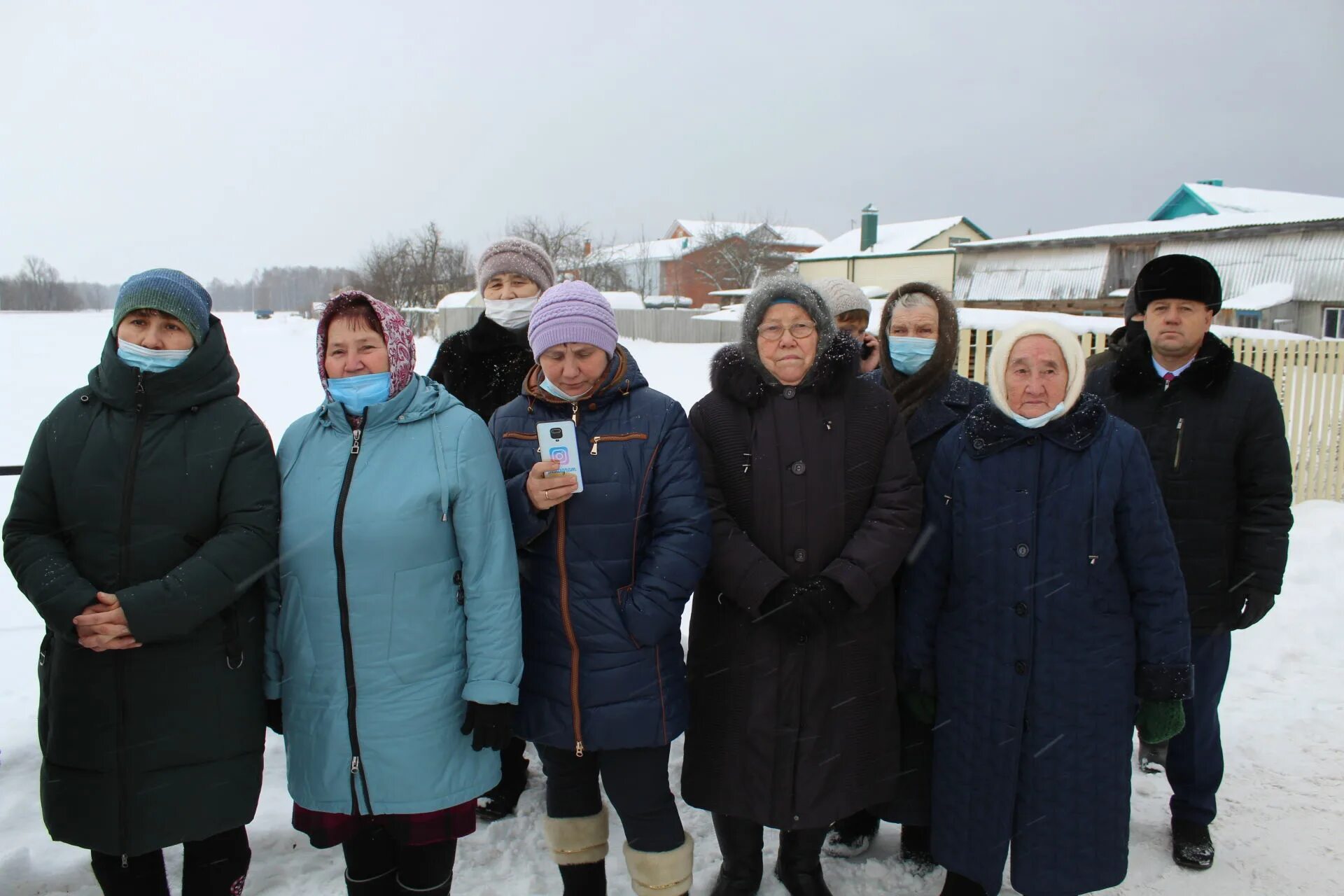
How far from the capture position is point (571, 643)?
247 cm

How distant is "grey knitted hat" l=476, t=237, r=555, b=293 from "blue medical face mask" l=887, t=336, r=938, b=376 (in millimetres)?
1605

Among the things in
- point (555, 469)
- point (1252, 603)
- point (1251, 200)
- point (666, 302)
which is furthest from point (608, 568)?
point (666, 302)

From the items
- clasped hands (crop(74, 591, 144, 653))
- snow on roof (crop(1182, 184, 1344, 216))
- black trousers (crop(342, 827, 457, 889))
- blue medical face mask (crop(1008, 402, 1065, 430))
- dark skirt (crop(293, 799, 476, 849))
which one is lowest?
black trousers (crop(342, 827, 457, 889))

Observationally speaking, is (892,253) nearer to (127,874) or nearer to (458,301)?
(458,301)

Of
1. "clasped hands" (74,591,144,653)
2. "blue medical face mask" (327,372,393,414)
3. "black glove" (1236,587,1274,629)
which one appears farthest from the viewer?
"black glove" (1236,587,1274,629)

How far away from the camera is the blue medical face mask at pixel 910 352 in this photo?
3.21 meters

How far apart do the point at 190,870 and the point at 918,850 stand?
2.57 meters

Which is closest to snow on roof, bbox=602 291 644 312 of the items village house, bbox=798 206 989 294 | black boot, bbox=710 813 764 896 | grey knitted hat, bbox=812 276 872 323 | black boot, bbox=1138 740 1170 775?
village house, bbox=798 206 989 294

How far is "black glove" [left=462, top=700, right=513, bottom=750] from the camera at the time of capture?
91.0 inches

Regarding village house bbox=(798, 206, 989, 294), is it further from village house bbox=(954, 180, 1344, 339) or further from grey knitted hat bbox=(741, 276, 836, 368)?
grey knitted hat bbox=(741, 276, 836, 368)

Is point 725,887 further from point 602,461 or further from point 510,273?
point 510,273

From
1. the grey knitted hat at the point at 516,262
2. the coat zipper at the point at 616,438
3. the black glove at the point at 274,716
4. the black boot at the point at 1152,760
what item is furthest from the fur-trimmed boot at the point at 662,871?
the black boot at the point at 1152,760

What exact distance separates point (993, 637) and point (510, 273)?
2606 millimetres

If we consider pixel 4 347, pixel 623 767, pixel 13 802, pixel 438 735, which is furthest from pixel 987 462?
pixel 4 347
